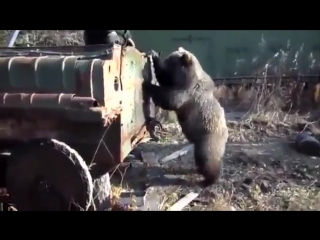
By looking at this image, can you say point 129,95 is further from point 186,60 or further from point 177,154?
point 177,154

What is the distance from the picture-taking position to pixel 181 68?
235cm

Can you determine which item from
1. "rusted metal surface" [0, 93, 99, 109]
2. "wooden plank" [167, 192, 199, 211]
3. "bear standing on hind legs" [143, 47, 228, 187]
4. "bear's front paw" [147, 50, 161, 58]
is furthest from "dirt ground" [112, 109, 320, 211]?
"rusted metal surface" [0, 93, 99, 109]

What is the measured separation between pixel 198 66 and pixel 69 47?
822 mm

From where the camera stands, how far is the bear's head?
2.34 metres

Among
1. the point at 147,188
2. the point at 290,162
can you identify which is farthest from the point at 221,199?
the point at 290,162

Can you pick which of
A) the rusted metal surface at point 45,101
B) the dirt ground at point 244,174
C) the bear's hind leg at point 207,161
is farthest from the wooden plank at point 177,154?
the rusted metal surface at point 45,101

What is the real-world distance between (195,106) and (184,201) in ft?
1.66

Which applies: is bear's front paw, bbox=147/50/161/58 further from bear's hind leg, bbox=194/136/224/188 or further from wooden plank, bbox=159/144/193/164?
wooden plank, bbox=159/144/193/164

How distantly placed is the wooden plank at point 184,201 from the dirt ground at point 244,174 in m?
0.02

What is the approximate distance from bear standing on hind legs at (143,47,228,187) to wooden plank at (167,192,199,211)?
0.16 m

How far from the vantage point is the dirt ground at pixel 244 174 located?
216 cm

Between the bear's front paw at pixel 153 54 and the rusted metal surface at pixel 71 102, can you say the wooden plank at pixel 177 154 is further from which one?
the rusted metal surface at pixel 71 102

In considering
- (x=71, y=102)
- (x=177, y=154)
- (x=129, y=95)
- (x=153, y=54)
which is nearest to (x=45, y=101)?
(x=71, y=102)
